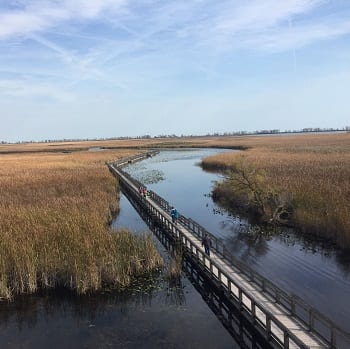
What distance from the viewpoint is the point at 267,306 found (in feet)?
48.7

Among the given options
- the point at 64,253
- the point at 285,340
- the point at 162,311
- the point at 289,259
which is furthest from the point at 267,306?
the point at 64,253

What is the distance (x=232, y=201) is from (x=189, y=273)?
1922 cm

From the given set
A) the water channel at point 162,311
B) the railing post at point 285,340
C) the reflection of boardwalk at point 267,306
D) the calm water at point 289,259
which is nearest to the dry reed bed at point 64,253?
the water channel at point 162,311

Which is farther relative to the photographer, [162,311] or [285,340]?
[162,311]

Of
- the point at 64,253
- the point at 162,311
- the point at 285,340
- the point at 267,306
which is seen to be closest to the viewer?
the point at 285,340

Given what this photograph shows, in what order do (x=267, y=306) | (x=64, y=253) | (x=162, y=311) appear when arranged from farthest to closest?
(x=64, y=253), (x=162, y=311), (x=267, y=306)

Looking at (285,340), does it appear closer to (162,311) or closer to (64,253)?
(162,311)

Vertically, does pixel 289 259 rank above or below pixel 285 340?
below

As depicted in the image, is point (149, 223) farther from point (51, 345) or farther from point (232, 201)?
point (51, 345)

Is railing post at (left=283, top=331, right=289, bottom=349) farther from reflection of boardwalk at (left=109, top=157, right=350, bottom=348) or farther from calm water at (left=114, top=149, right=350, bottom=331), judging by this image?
calm water at (left=114, top=149, right=350, bottom=331)

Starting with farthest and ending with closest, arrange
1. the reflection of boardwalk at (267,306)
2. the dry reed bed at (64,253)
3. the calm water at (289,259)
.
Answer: the dry reed bed at (64,253)
the calm water at (289,259)
the reflection of boardwalk at (267,306)

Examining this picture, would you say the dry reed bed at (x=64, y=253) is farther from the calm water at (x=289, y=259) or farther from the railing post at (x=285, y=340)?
the railing post at (x=285, y=340)

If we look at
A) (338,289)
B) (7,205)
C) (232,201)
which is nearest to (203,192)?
(232,201)

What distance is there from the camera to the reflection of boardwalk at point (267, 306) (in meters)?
12.5
